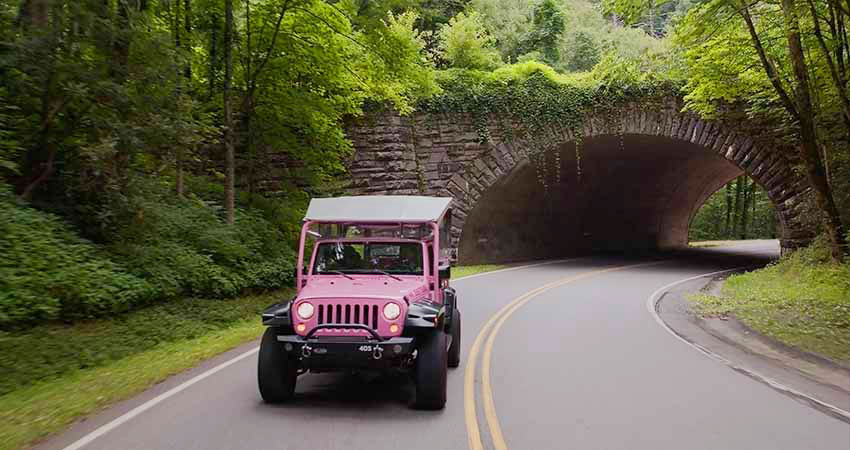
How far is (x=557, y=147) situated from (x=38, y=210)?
65.3 ft

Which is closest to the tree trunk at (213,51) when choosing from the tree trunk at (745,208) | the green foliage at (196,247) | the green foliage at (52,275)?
the green foliage at (196,247)

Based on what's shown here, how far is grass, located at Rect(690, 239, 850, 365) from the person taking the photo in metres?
10.2

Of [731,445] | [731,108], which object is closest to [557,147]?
[731,108]

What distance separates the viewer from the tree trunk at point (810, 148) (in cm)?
1463

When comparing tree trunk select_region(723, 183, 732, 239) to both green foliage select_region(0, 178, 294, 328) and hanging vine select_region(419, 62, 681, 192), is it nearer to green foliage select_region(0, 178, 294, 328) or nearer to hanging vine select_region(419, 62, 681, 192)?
hanging vine select_region(419, 62, 681, 192)

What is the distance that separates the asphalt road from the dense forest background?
3.36 m

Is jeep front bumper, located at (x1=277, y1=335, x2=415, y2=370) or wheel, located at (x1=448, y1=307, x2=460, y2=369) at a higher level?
jeep front bumper, located at (x1=277, y1=335, x2=415, y2=370)

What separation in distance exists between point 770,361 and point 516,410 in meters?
4.98

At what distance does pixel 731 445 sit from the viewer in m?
5.24

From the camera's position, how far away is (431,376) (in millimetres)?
6016

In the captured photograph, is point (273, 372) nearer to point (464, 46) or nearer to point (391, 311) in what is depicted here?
point (391, 311)

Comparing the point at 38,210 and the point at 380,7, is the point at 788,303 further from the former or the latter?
the point at 38,210

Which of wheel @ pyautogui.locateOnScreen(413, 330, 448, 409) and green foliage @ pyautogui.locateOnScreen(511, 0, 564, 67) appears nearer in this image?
wheel @ pyautogui.locateOnScreen(413, 330, 448, 409)

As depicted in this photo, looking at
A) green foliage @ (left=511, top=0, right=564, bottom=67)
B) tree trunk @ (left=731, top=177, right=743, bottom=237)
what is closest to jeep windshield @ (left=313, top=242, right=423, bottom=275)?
green foliage @ (left=511, top=0, right=564, bottom=67)
